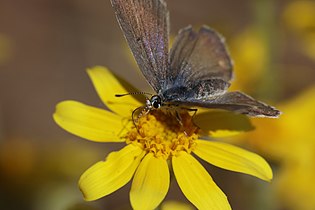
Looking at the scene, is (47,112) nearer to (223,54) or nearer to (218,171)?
(218,171)

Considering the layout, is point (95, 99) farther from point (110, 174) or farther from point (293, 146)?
point (110, 174)

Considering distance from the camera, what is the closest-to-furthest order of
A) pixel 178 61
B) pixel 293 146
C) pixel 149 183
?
pixel 149 183
pixel 178 61
pixel 293 146

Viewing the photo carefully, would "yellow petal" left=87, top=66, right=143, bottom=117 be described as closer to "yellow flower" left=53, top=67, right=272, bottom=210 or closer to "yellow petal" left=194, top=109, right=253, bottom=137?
"yellow flower" left=53, top=67, right=272, bottom=210

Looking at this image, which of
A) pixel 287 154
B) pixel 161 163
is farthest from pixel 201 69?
pixel 287 154

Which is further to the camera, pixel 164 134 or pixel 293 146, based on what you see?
pixel 293 146

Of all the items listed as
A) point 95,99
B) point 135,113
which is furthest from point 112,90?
point 95,99
